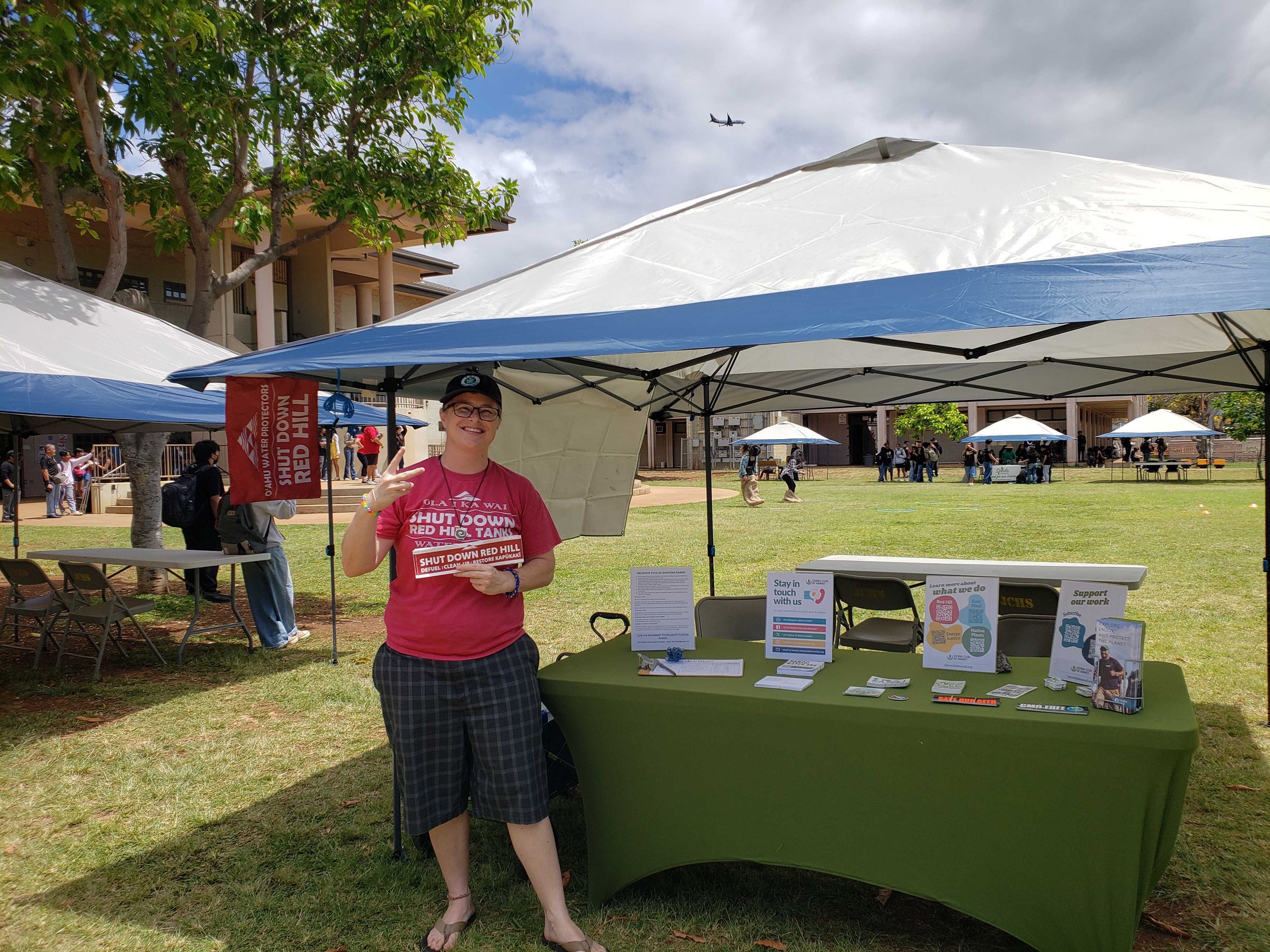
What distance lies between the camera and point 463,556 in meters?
2.79

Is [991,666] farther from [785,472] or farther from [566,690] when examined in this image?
[785,472]

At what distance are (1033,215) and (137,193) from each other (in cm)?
1005

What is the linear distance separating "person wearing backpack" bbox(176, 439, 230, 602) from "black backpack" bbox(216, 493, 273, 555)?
615mm

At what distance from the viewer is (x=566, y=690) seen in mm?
3180

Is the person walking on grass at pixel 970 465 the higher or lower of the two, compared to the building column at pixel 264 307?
lower

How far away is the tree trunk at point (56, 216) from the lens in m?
8.72

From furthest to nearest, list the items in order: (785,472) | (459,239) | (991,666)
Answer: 1. (785,472)
2. (459,239)
3. (991,666)

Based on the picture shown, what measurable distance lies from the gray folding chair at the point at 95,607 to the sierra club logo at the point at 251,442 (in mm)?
2978

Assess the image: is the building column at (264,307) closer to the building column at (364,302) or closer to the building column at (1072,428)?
the building column at (364,302)

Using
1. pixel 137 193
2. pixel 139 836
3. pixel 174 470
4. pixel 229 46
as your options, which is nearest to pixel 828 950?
pixel 139 836

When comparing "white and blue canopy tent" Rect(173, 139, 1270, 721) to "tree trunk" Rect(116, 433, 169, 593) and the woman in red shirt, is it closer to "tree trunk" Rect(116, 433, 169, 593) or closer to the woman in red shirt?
the woman in red shirt

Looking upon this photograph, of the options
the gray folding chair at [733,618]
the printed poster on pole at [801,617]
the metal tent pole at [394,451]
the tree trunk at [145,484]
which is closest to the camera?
the printed poster on pole at [801,617]

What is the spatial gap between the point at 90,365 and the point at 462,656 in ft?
16.2

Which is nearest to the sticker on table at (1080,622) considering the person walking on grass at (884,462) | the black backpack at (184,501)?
the black backpack at (184,501)
